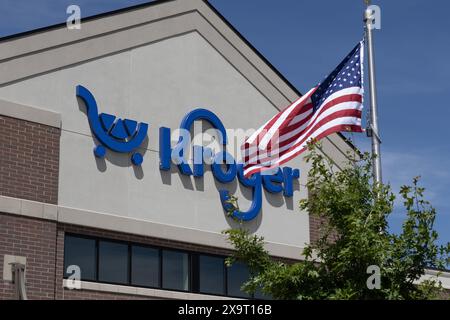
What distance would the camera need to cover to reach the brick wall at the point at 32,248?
19.6m

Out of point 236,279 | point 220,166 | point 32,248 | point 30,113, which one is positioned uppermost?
point 30,113

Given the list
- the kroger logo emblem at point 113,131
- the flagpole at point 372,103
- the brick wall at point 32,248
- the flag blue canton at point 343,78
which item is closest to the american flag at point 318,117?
the flag blue canton at point 343,78

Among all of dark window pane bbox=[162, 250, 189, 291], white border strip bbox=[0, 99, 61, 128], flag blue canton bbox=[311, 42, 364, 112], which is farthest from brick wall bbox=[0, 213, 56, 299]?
flag blue canton bbox=[311, 42, 364, 112]

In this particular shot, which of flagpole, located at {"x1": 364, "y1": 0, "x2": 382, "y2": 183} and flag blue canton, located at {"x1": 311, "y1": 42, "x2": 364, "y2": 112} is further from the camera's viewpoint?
flag blue canton, located at {"x1": 311, "y1": 42, "x2": 364, "y2": 112}

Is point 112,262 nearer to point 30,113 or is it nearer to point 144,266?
point 144,266

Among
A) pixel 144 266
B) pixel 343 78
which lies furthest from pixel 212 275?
pixel 343 78

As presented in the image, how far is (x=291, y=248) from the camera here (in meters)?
25.4

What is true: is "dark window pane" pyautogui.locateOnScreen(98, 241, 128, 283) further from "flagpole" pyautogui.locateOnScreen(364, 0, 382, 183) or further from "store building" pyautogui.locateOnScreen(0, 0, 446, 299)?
"flagpole" pyautogui.locateOnScreen(364, 0, 382, 183)

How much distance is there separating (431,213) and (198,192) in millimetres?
8586

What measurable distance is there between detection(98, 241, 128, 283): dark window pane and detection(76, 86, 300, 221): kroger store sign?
2251mm

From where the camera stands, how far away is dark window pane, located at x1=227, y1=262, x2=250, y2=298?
79.0 ft

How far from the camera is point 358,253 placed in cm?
1595

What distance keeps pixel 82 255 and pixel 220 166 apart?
508 centimetres
